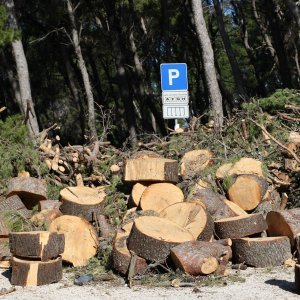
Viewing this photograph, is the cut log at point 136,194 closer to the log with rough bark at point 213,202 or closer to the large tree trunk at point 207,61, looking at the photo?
→ the log with rough bark at point 213,202

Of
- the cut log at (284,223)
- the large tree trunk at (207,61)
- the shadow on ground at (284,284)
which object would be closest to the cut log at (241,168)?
the cut log at (284,223)

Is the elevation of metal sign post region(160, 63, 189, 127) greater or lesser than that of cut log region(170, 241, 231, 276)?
greater

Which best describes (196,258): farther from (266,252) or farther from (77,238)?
(77,238)

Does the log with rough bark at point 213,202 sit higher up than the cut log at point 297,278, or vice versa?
the log with rough bark at point 213,202

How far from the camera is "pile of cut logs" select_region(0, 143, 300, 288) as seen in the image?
274 inches

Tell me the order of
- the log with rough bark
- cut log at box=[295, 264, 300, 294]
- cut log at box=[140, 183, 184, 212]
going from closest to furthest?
cut log at box=[295, 264, 300, 294]
the log with rough bark
cut log at box=[140, 183, 184, 212]

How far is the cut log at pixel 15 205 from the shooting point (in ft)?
29.1

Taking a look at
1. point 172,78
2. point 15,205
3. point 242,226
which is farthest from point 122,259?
point 172,78

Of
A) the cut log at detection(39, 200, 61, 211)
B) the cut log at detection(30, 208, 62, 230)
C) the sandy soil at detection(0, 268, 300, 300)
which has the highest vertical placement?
the cut log at detection(39, 200, 61, 211)

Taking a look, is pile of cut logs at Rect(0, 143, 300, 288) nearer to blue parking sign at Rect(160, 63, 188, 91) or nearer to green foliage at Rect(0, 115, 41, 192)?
green foliage at Rect(0, 115, 41, 192)

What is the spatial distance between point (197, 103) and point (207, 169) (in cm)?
2295

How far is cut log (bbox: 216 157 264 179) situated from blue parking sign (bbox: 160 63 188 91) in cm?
225

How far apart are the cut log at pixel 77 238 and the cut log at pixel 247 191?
6.44 ft

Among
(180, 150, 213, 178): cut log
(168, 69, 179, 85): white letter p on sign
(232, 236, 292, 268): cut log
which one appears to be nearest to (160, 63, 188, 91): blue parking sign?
(168, 69, 179, 85): white letter p on sign
